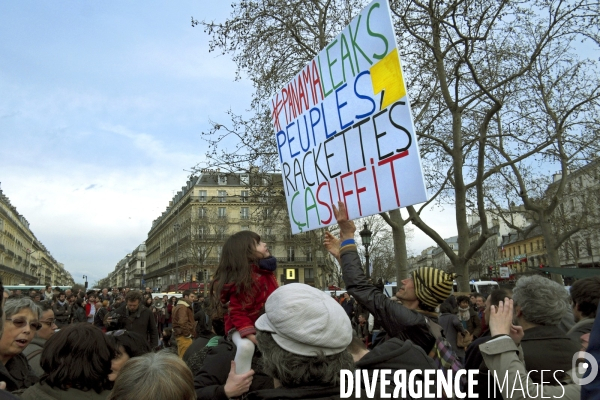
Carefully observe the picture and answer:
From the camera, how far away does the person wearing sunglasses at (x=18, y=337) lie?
139 inches

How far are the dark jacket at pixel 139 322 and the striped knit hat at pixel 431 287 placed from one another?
651 cm

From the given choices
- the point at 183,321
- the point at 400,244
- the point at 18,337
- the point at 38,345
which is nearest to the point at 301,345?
the point at 18,337

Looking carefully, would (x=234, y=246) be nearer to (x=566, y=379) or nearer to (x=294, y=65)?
(x=566, y=379)

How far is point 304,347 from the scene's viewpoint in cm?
176

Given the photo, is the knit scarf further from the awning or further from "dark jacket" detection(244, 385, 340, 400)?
"dark jacket" detection(244, 385, 340, 400)

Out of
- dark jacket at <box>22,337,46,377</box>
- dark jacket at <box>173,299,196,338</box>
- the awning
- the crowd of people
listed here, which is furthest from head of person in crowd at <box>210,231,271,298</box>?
the awning

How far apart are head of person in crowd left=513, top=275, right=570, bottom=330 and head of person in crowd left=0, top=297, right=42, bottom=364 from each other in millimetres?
3320

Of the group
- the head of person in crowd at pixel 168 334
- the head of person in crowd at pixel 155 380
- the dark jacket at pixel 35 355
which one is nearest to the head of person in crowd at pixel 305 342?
the head of person in crowd at pixel 155 380

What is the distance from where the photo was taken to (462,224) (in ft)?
42.6

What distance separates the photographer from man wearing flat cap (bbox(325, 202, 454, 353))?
2607 millimetres

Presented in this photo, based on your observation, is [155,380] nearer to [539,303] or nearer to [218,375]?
[218,375]

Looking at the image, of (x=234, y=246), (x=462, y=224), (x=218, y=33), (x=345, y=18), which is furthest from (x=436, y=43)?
(x=234, y=246)

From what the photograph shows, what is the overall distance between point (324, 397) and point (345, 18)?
14427 millimetres

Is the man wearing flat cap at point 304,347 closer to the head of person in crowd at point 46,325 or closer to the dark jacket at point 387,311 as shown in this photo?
the dark jacket at point 387,311
